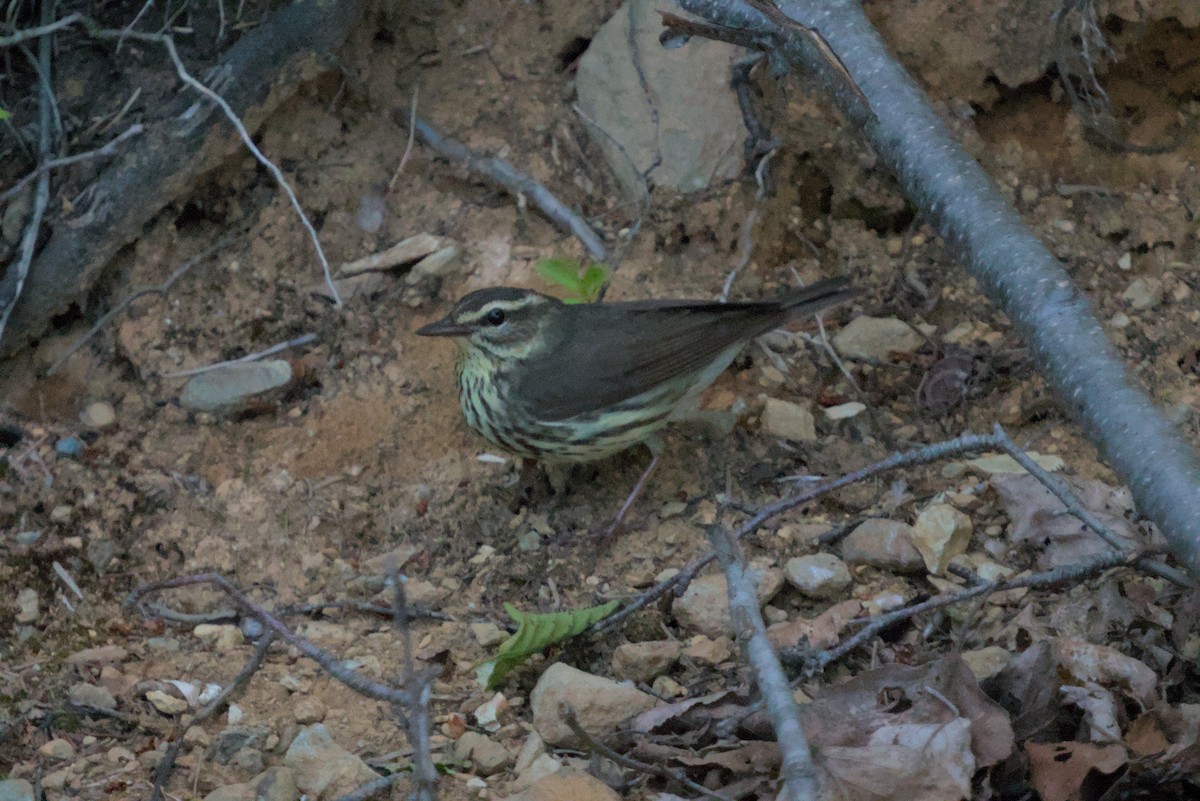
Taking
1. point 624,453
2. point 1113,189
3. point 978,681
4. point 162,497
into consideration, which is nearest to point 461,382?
point 624,453

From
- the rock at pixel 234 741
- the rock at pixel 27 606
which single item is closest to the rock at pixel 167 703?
the rock at pixel 234 741

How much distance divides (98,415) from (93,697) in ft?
5.31

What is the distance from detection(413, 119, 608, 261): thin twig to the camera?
512 cm

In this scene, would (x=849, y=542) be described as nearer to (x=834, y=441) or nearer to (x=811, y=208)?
(x=834, y=441)

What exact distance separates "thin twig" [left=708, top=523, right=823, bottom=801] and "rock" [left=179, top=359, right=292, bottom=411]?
2.67m

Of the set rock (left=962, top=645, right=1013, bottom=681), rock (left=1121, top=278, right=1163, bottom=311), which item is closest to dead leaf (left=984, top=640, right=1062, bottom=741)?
rock (left=962, top=645, right=1013, bottom=681)

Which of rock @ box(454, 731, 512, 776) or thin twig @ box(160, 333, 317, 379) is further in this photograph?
thin twig @ box(160, 333, 317, 379)

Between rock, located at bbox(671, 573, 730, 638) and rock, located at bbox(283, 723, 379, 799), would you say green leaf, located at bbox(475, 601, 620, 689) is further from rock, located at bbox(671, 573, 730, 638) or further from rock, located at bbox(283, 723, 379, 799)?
rock, located at bbox(283, 723, 379, 799)

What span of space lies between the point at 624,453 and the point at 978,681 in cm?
215

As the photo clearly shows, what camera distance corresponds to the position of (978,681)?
301cm

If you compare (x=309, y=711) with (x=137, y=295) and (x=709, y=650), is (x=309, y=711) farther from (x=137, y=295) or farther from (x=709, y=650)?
(x=137, y=295)

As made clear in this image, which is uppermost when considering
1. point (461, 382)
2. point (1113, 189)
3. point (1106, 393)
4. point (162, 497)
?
point (1106, 393)

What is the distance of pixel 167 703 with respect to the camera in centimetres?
346

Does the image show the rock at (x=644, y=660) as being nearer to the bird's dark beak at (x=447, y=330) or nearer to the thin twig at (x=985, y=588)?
the thin twig at (x=985, y=588)
